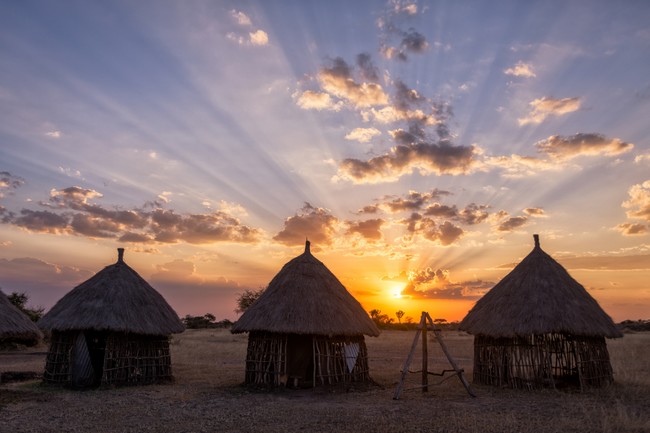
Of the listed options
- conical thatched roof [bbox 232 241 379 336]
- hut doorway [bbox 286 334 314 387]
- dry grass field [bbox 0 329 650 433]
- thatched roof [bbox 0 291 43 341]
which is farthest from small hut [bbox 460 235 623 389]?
thatched roof [bbox 0 291 43 341]

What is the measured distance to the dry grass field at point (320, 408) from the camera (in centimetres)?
1179

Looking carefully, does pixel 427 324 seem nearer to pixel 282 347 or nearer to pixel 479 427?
pixel 282 347

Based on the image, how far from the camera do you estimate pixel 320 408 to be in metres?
14.2

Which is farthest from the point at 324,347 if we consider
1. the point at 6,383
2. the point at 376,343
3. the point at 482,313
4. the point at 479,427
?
the point at 376,343

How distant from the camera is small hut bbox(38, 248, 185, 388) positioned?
17641 millimetres

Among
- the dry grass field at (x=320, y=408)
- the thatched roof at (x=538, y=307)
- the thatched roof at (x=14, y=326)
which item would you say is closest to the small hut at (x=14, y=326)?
the thatched roof at (x=14, y=326)

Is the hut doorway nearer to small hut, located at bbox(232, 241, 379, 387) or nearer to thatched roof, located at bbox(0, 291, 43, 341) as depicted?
small hut, located at bbox(232, 241, 379, 387)

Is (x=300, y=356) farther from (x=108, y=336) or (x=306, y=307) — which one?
(x=108, y=336)

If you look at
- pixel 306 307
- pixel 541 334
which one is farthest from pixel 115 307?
pixel 541 334

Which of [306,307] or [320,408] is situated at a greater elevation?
[306,307]

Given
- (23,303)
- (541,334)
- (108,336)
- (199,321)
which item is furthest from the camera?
(199,321)

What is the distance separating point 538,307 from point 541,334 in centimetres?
98

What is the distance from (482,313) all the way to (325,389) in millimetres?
6109

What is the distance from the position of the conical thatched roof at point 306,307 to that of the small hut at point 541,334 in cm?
397
